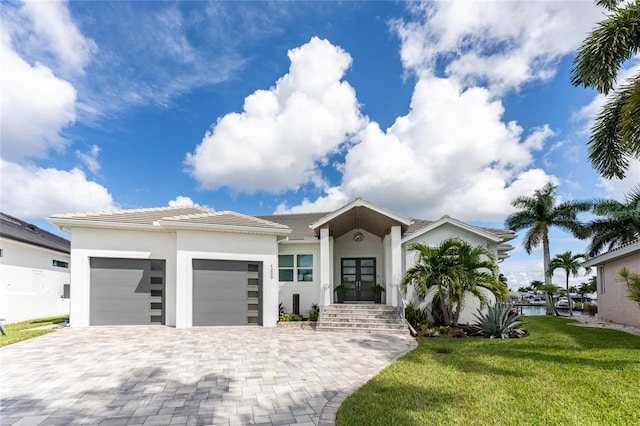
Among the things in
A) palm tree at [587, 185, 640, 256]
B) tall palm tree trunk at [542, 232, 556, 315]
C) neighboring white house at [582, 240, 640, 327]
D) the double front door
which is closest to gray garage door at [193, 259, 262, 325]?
the double front door

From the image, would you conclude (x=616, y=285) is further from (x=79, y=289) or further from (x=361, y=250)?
(x=79, y=289)

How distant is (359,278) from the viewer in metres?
16.9

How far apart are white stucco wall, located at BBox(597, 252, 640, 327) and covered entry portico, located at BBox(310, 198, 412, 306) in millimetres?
9944

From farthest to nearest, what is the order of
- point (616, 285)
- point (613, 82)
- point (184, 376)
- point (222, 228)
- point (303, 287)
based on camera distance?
point (616, 285), point (303, 287), point (222, 228), point (613, 82), point (184, 376)

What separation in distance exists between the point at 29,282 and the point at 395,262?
19257 mm

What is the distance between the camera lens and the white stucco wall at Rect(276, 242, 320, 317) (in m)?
15.7

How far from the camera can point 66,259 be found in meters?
21.0

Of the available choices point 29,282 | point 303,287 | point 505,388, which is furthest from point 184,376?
point 29,282

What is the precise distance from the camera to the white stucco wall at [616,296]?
1433cm

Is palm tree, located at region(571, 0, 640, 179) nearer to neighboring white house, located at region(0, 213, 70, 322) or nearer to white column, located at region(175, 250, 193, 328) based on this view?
white column, located at region(175, 250, 193, 328)

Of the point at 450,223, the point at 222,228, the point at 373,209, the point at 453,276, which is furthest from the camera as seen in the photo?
the point at 450,223

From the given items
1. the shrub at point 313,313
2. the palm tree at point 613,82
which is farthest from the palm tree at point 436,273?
the palm tree at point 613,82

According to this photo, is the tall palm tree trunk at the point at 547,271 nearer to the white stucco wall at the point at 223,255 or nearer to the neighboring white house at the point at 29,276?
the white stucco wall at the point at 223,255

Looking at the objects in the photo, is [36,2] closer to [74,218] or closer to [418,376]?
[74,218]
